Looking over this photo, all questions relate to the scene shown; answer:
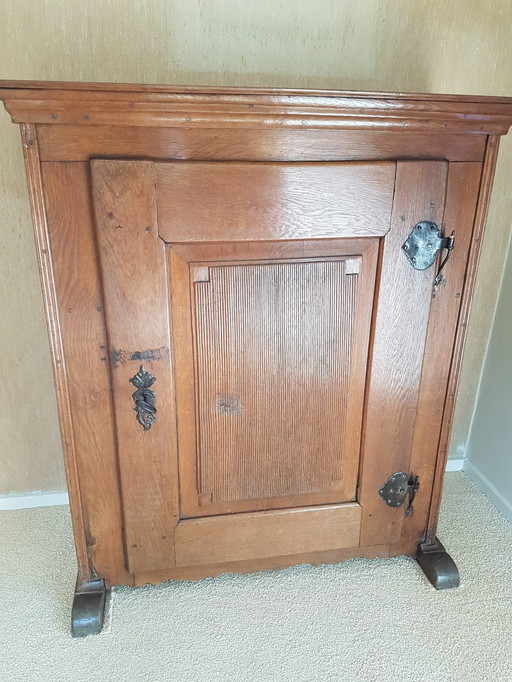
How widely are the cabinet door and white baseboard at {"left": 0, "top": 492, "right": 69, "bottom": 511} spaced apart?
526 millimetres

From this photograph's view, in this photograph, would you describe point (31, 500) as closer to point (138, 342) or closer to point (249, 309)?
point (138, 342)

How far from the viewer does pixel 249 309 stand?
108 cm

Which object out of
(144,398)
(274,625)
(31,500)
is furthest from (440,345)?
(31,500)

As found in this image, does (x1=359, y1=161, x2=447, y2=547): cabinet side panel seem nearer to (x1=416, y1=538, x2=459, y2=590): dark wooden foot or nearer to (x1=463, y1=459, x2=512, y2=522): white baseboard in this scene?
(x1=416, y1=538, x2=459, y2=590): dark wooden foot

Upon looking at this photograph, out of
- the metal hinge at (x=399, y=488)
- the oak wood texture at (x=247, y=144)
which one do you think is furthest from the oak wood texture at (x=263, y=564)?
the oak wood texture at (x=247, y=144)

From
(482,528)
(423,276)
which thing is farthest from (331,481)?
(482,528)

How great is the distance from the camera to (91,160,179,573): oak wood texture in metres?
0.96

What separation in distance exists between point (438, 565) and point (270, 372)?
71 cm

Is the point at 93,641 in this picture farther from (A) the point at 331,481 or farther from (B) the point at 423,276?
(B) the point at 423,276

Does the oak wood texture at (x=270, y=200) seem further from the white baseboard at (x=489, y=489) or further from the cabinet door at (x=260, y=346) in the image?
the white baseboard at (x=489, y=489)

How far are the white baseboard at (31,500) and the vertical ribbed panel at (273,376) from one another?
681 mm

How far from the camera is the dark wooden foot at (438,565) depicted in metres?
1.35

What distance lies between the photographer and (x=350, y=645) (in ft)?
3.95

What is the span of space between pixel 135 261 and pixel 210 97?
32 centimetres
